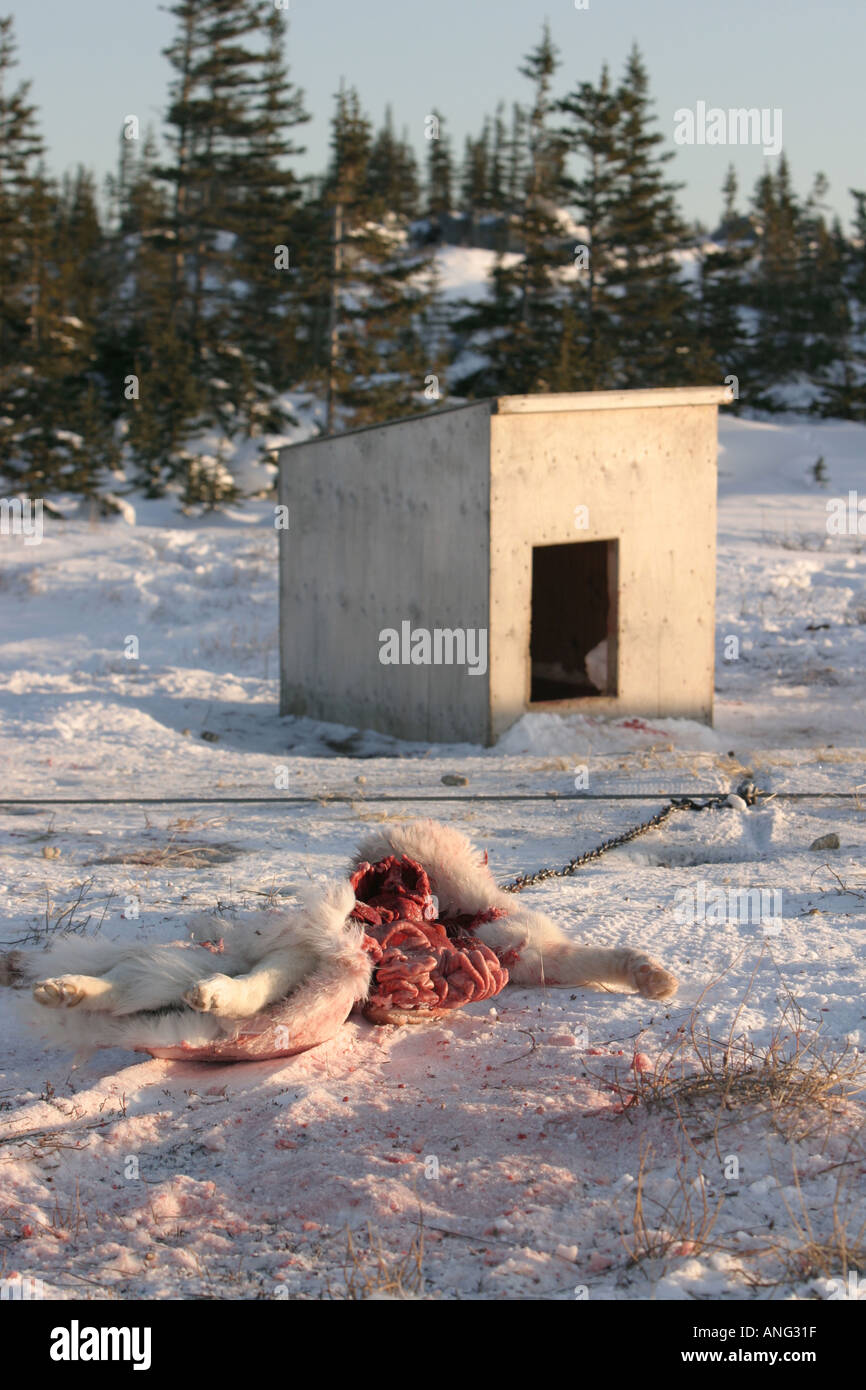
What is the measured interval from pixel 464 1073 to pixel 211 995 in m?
0.77

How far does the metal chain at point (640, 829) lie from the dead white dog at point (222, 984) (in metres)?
1.41

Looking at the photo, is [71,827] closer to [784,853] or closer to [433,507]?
[784,853]

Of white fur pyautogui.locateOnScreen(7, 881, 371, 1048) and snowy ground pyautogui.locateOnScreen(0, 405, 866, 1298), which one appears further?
white fur pyautogui.locateOnScreen(7, 881, 371, 1048)

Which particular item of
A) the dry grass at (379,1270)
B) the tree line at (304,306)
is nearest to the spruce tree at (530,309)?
the tree line at (304,306)

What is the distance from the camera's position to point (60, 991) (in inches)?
124

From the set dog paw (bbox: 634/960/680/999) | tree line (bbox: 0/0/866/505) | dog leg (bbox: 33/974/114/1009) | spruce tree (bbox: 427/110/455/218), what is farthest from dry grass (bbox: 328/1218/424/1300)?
spruce tree (bbox: 427/110/455/218)

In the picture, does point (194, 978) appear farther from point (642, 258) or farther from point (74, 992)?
point (642, 258)

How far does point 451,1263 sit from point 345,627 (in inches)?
374

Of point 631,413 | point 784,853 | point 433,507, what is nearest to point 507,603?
point 433,507

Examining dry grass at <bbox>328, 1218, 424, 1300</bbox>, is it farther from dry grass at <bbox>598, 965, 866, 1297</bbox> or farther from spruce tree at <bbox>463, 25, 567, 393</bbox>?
spruce tree at <bbox>463, 25, 567, 393</bbox>

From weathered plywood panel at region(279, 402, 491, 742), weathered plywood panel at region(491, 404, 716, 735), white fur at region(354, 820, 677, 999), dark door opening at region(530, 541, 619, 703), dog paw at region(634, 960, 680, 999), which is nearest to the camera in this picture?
dog paw at region(634, 960, 680, 999)

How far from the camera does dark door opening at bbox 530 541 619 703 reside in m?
13.5

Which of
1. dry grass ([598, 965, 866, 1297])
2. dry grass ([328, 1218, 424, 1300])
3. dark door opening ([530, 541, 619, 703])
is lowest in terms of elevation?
dry grass ([328, 1218, 424, 1300])

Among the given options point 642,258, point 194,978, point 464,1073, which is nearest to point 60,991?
point 194,978
